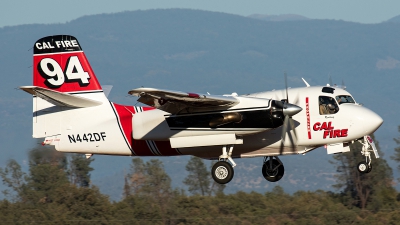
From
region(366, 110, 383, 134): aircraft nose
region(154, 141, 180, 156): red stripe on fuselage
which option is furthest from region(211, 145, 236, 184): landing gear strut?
region(366, 110, 383, 134): aircraft nose

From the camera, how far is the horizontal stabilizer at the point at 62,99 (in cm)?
2633

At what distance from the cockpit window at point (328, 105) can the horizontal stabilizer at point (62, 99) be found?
8.16 metres

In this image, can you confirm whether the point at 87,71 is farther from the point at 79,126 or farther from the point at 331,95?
the point at 331,95

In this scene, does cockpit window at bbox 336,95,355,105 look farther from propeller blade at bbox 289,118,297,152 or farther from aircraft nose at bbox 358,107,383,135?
propeller blade at bbox 289,118,297,152

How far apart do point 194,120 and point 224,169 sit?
1.98 m

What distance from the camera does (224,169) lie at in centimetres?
2648

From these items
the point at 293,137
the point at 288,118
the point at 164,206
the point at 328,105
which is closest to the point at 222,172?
the point at 293,137

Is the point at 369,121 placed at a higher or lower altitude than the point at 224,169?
higher

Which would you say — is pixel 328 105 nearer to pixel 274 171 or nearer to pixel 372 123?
pixel 372 123

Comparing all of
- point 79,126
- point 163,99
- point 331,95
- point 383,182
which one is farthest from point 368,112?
point 383,182

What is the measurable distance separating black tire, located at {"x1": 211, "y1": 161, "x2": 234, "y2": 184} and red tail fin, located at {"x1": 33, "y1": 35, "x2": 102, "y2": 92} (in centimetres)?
582

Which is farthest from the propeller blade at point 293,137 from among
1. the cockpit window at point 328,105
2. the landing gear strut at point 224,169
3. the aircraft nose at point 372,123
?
the aircraft nose at point 372,123

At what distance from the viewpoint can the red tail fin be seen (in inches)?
1144

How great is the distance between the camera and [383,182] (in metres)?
83.7
